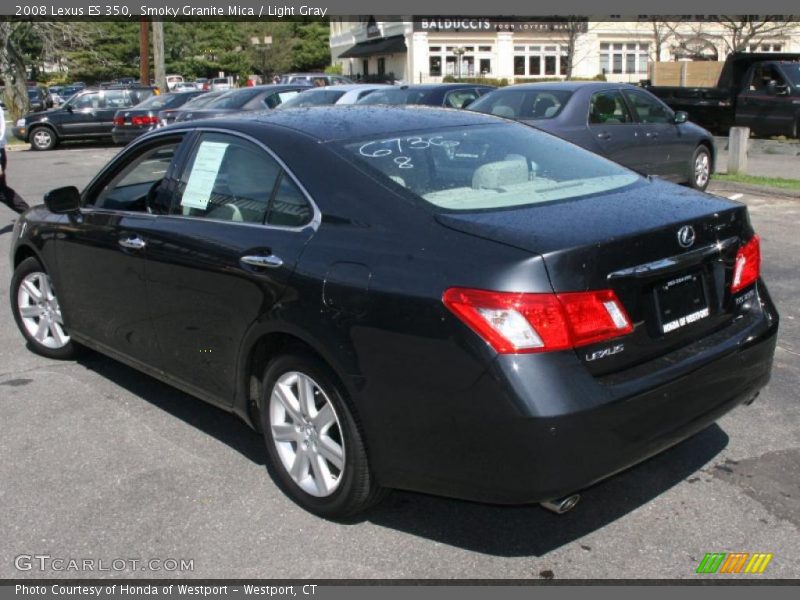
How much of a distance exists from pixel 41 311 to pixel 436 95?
32.1ft

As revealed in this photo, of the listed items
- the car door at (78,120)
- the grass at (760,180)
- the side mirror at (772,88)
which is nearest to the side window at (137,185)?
the grass at (760,180)

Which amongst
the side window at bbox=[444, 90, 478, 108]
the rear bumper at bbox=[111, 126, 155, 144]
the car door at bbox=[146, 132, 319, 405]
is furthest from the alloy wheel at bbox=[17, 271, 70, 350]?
the rear bumper at bbox=[111, 126, 155, 144]

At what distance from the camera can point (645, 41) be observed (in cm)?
5972

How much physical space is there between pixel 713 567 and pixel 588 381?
917mm

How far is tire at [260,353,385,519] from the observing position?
346cm

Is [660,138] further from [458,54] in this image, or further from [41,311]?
[458,54]

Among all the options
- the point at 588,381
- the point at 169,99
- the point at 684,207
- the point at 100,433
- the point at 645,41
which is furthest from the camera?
the point at 645,41

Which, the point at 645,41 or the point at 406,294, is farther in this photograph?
the point at 645,41

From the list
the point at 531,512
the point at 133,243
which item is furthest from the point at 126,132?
the point at 531,512

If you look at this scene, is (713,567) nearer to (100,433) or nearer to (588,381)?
(588,381)

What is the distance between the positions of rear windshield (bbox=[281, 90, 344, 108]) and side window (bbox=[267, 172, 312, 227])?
44.7 feet

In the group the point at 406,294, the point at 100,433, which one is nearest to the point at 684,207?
the point at 406,294

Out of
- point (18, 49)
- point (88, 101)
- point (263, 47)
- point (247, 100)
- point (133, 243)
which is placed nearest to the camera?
point (133, 243)

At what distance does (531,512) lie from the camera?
3.77m
